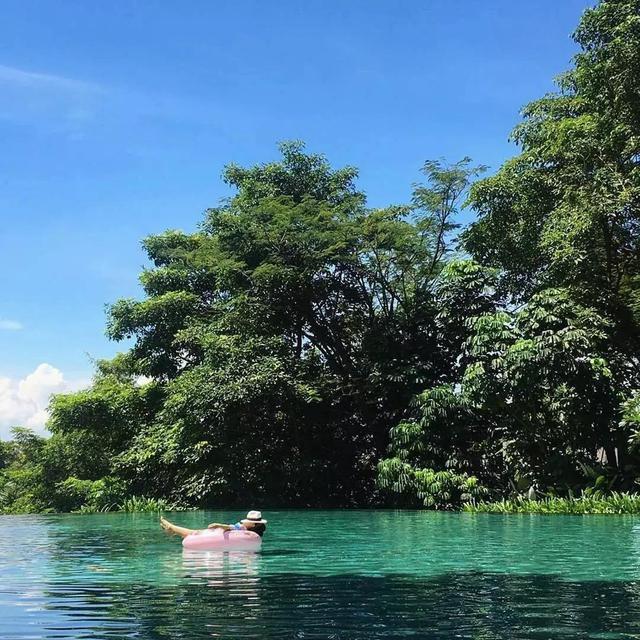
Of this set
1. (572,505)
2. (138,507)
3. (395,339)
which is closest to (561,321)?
(572,505)

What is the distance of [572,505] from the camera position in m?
13.9

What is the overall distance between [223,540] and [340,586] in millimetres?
2966

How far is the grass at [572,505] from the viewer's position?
1316cm

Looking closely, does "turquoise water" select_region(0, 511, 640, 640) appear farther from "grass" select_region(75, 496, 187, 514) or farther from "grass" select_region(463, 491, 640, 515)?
"grass" select_region(75, 496, 187, 514)

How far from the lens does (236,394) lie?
1800 centimetres

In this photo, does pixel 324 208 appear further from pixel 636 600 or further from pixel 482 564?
pixel 636 600

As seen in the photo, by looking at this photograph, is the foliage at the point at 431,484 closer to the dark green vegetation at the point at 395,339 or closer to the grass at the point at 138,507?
the dark green vegetation at the point at 395,339

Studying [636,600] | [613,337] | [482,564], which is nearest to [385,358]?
[613,337]

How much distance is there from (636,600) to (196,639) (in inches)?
126

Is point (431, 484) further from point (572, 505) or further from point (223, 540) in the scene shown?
point (223, 540)

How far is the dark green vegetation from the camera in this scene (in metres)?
14.9

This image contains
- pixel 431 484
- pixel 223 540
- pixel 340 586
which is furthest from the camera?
pixel 431 484

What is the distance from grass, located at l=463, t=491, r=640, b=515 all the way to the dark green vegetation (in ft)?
2.29

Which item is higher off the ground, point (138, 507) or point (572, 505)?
point (572, 505)
